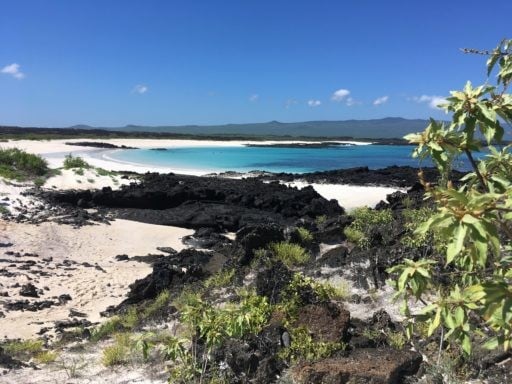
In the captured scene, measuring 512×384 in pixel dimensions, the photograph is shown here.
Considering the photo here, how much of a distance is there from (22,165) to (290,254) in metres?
18.3

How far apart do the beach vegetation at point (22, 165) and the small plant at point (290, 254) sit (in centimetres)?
1627

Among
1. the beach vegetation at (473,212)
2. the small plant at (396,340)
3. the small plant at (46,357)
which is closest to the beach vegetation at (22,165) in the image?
the small plant at (46,357)

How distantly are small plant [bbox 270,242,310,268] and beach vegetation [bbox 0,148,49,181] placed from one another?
16271 millimetres

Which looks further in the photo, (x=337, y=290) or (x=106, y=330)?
(x=106, y=330)

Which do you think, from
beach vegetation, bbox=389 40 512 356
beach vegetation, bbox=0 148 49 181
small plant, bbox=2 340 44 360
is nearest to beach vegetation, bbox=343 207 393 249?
small plant, bbox=2 340 44 360

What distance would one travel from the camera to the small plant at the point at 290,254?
8516 millimetres

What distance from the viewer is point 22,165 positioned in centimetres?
2309

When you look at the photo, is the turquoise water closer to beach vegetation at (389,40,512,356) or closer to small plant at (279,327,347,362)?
small plant at (279,327,347,362)

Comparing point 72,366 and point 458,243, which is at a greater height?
point 458,243

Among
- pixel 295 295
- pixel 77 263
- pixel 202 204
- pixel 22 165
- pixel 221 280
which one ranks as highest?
pixel 22 165

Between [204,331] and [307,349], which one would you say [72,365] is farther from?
[307,349]

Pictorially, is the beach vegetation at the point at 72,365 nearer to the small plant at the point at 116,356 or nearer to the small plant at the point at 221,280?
the small plant at the point at 116,356

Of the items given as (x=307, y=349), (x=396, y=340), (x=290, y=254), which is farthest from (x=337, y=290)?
(x=290, y=254)

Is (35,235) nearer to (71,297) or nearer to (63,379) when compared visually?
(71,297)
